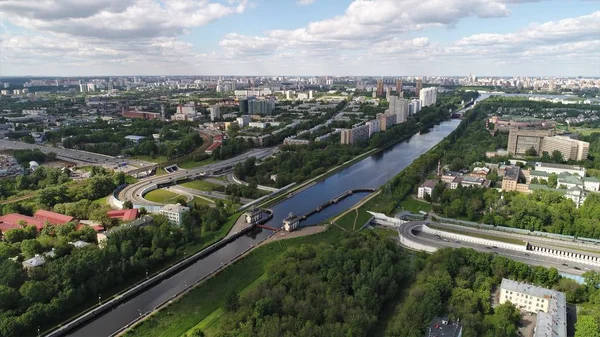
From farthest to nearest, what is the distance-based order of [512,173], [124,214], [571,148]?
[571,148] → [512,173] → [124,214]

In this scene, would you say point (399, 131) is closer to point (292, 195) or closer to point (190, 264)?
point (292, 195)

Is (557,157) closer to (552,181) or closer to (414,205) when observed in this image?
(552,181)

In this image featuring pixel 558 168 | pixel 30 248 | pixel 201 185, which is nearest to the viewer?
pixel 30 248

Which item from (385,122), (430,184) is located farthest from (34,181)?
(385,122)

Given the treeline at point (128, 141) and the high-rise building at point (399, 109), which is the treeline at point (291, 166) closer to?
the treeline at point (128, 141)

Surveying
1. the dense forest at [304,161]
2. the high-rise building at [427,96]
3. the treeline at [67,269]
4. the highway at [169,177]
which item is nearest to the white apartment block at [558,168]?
the dense forest at [304,161]

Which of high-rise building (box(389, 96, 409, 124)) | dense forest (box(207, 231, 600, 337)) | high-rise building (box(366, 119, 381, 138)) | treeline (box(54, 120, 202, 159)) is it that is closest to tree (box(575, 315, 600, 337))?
dense forest (box(207, 231, 600, 337))

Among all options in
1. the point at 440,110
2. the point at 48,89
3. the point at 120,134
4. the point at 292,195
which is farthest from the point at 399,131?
the point at 48,89
